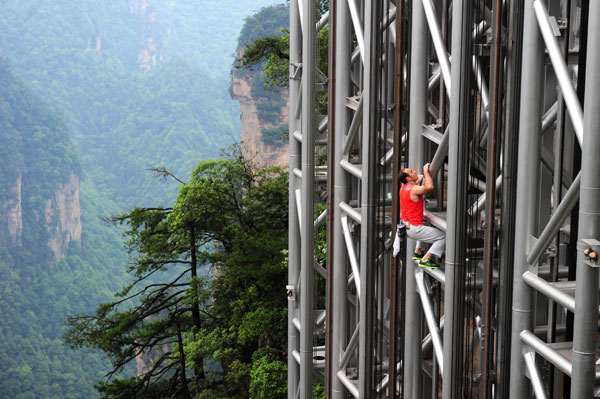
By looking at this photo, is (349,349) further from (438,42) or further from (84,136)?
(84,136)

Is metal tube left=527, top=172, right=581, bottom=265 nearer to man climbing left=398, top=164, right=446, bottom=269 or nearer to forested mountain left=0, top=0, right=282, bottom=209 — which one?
man climbing left=398, top=164, right=446, bottom=269

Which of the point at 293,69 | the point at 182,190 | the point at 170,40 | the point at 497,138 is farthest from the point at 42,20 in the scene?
the point at 497,138

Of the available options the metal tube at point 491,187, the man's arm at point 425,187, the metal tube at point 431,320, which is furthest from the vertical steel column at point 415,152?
the metal tube at point 491,187

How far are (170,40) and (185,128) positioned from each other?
28.1 meters

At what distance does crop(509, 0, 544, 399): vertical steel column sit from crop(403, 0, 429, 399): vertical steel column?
203 centimetres

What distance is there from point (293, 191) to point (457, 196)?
6.50m

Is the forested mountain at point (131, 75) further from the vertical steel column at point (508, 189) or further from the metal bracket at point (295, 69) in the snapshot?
the vertical steel column at point (508, 189)

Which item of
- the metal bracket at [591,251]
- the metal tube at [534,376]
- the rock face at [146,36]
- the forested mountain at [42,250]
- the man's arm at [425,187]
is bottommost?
the forested mountain at [42,250]

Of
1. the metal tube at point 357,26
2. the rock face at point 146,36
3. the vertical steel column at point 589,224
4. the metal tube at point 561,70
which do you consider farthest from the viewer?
the rock face at point 146,36

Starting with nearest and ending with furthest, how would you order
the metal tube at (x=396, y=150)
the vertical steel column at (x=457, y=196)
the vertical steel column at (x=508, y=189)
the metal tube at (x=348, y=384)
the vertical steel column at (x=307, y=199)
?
the vertical steel column at (x=508, y=189) < the vertical steel column at (x=457, y=196) < the metal tube at (x=396, y=150) < the metal tube at (x=348, y=384) < the vertical steel column at (x=307, y=199)

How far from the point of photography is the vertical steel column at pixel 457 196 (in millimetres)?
7527

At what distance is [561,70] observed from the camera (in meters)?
6.26

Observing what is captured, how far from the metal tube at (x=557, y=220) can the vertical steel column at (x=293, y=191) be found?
732 centimetres

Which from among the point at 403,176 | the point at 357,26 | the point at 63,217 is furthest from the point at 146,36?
the point at 403,176
